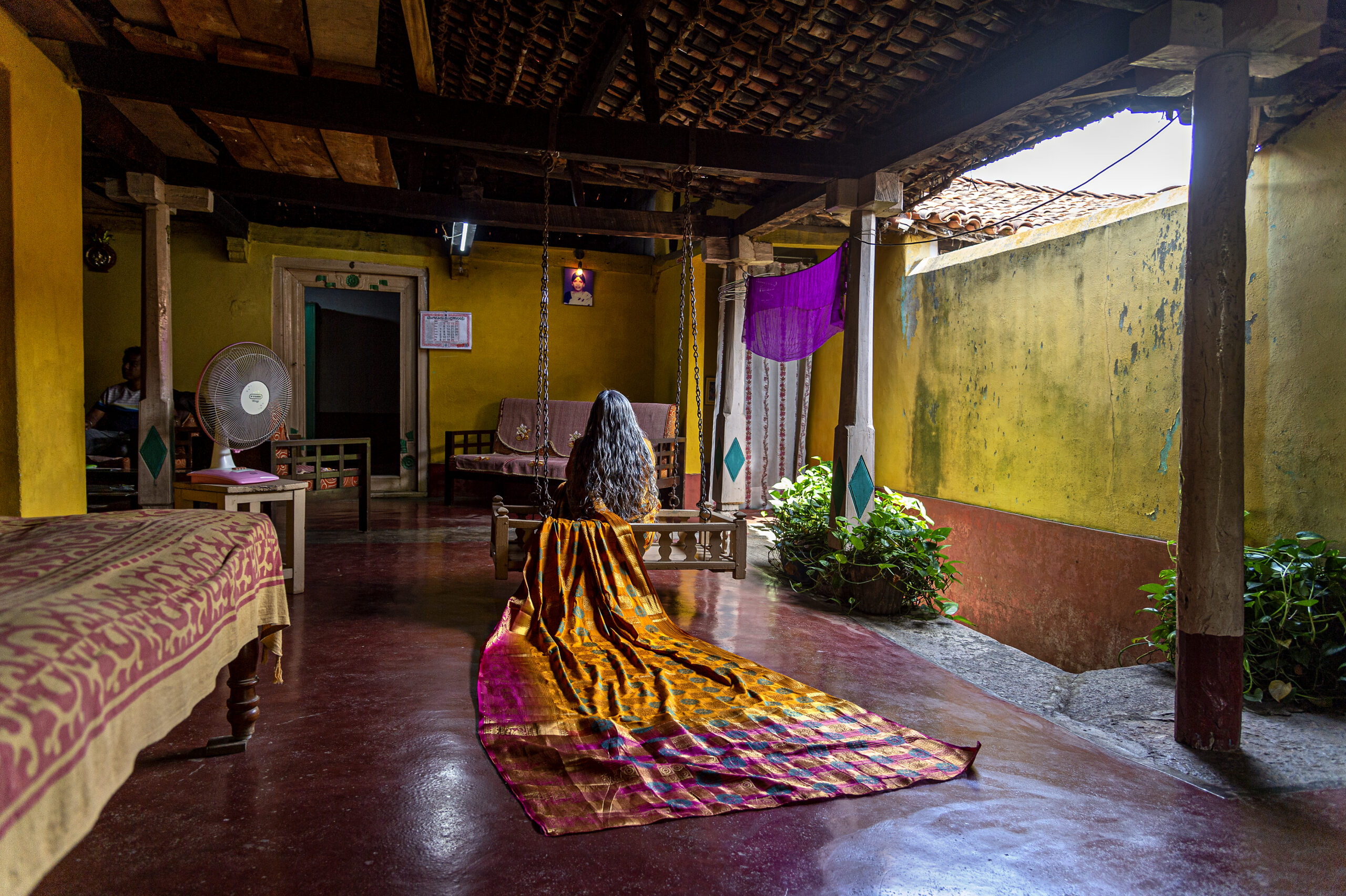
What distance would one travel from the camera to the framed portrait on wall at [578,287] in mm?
9766

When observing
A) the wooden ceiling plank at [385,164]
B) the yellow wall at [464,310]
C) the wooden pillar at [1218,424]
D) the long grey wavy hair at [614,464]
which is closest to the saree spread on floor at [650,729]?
the long grey wavy hair at [614,464]

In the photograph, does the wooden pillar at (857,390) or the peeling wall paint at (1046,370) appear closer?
the peeling wall paint at (1046,370)

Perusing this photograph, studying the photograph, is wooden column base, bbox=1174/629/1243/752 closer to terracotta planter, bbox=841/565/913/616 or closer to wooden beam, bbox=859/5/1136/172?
terracotta planter, bbox=841/565/913/616

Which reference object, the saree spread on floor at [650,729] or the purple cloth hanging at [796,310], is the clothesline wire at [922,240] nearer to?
the purple cloth hanging at [796,310]

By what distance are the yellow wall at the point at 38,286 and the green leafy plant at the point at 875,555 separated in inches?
180

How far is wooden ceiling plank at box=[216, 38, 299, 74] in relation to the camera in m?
4.12

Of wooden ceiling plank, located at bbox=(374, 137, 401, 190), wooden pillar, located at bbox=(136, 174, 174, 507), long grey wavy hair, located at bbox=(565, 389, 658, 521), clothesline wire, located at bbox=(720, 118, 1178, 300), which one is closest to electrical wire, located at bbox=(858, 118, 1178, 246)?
clothesline wire, located at bbox=(720, 118, 1178, 300)

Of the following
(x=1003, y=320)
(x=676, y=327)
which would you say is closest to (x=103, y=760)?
(x=1003, y=320)

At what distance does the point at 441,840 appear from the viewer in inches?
78.0

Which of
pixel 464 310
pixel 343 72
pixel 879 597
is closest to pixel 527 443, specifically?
pixel 464 310

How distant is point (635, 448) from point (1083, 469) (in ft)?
10.1

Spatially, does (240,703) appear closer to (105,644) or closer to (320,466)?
(105,644)

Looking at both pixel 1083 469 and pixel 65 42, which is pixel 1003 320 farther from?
pixel 65 42

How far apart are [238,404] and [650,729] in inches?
123
